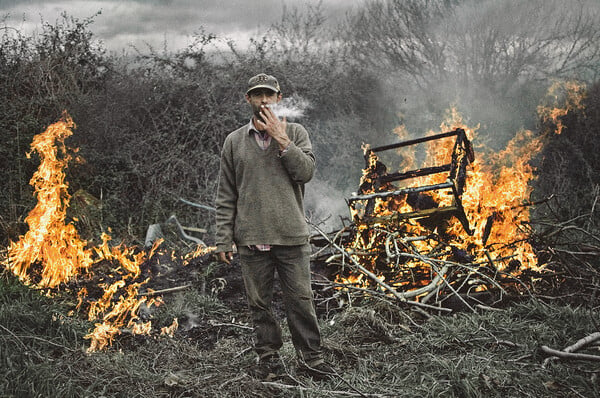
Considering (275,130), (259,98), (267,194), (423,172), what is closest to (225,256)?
(267,194)

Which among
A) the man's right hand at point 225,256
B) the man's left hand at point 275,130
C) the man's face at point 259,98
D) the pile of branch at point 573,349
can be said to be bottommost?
the pile of branch at point 573,349

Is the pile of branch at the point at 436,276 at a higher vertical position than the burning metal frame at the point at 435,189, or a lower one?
lower

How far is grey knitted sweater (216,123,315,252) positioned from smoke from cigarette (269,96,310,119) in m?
7.44

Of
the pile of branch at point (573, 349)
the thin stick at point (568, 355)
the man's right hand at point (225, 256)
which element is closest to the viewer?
the thin stick at point (568, 355)

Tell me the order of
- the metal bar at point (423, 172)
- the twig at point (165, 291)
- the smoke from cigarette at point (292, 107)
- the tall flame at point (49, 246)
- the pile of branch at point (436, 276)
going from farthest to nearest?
the smoke from cigarette at point (292, 107)
the metal bar at point (423, 172)
the tall flame at point (49, 246)
the twig at point (165, 291)
the pile of branch at point (436, 276)

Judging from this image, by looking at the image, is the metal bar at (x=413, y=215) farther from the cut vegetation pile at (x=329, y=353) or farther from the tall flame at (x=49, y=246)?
the tall flame at (x=49, y=246)

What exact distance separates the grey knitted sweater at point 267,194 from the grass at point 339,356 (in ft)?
3.14

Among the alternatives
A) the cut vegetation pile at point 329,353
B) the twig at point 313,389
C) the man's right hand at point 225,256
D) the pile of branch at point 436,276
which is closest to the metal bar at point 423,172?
the pile of branch at point 436,276

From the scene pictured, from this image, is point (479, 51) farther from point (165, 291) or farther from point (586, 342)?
point (586, 342)

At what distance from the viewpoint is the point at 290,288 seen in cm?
327

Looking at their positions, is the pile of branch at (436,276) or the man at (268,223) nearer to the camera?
the man at (268,223)

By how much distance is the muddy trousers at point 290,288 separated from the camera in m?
3.24

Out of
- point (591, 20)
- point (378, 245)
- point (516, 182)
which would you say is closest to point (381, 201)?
point (378, 245)

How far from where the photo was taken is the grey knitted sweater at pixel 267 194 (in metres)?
3.15
